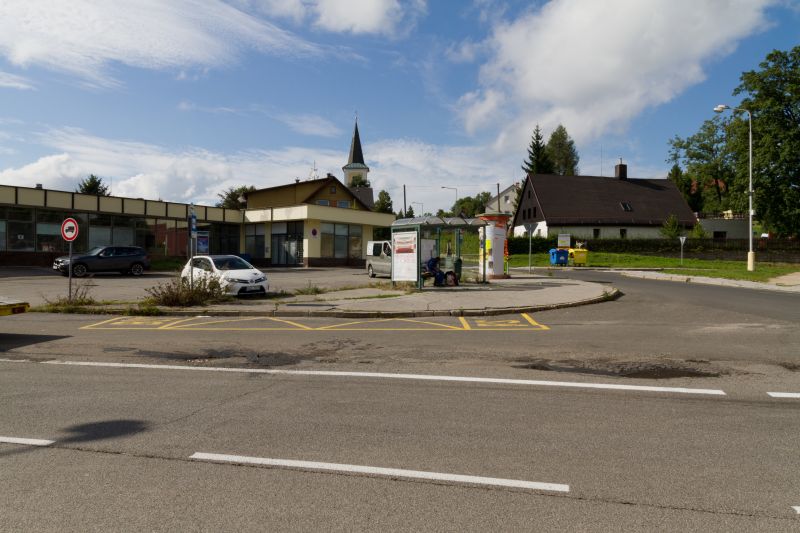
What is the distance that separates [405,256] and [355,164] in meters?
88.2

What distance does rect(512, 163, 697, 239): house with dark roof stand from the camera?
54875mm

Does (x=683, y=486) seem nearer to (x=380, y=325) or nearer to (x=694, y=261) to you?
(x=380, y=325)

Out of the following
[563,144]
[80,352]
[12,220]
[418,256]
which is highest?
[563,144]

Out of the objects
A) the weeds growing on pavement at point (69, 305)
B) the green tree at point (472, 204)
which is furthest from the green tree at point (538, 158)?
the weeds growing on pavement at point (69, 305)

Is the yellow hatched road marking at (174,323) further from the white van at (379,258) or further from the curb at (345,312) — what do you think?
the white van at (379,258)

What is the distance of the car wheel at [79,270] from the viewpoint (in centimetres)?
2773

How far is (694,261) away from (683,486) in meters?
45.2

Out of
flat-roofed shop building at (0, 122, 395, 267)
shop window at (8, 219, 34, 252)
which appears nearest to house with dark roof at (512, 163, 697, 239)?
flat-roofed shop building at (0, 122, 395, 267)

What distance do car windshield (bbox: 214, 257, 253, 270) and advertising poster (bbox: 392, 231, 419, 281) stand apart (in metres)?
5.32

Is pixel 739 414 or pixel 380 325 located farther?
pixel 380 325

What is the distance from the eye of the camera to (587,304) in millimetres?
16391

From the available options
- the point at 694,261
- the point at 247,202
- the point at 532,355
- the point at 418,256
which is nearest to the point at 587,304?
the point at 418,256

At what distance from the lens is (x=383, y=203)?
8181 cm

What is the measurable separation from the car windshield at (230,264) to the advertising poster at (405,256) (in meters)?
5.32
